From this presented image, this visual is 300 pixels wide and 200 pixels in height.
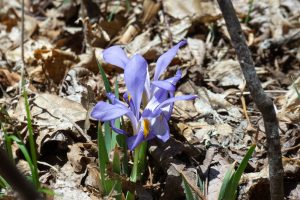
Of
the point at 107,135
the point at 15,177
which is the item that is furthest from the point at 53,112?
the point at 15,177

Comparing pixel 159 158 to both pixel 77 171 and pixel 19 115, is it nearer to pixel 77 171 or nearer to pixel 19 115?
pixel 77 171

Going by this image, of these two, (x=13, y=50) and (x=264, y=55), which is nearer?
(x=264, y=55)

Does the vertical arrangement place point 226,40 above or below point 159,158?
above

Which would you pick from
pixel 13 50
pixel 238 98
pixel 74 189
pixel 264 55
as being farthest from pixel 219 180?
pixel 13 50

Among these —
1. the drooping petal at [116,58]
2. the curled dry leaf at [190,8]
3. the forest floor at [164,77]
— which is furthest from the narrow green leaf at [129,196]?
the curled dry leaf at [190,8]

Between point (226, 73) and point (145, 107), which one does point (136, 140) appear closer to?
point (145, 107)

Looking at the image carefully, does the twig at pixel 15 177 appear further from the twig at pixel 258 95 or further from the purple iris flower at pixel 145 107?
the purple iris flower at pixel 145 107

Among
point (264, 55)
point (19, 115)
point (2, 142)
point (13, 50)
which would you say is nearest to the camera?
point (2, 142)

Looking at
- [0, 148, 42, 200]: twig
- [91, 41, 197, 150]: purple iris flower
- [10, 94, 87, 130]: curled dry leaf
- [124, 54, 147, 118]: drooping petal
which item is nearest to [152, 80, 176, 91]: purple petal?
[91, 41, 197, 150]: purple iris flower
